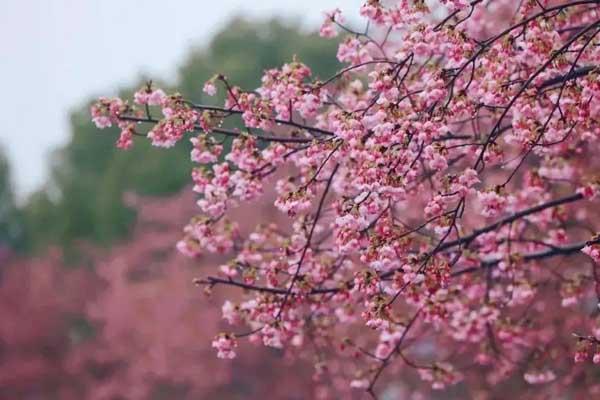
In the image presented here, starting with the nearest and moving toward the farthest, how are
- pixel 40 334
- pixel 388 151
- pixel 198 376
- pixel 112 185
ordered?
pixel 388 151 → pixel 198 376 → pixel 40 334 → pixel 112 185

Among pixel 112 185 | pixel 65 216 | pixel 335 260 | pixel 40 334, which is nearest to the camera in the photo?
pixel 335 260

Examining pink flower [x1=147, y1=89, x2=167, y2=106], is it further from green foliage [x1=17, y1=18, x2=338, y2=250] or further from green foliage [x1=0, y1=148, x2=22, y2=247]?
green foliage [x1=0, y1=148, x2=22, y2=247]

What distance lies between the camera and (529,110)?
5.30 m

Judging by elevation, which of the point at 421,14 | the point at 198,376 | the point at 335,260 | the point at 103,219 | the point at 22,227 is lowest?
the point at 335,260

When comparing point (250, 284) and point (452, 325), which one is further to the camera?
point (452, 325)

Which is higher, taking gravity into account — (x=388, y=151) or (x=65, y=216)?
(x=65, y=216)

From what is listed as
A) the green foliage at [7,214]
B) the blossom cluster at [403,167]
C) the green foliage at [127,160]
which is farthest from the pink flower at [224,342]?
the green foliage at [7,214]

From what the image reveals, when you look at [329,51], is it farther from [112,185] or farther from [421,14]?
[421,14]

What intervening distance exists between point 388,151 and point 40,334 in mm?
17855

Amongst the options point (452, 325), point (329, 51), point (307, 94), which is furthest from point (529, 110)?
point (329, 51)

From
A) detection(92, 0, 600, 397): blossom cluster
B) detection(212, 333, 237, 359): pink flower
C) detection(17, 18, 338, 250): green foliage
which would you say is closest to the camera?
detection(92, 0, 600, 397): blossom cluster

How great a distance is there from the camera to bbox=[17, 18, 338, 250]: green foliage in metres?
37.0

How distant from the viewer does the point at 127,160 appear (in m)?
38.4

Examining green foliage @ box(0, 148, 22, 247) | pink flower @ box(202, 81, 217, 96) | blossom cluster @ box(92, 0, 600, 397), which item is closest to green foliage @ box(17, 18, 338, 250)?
green foliage @ box(0, 148, 22, 247)
